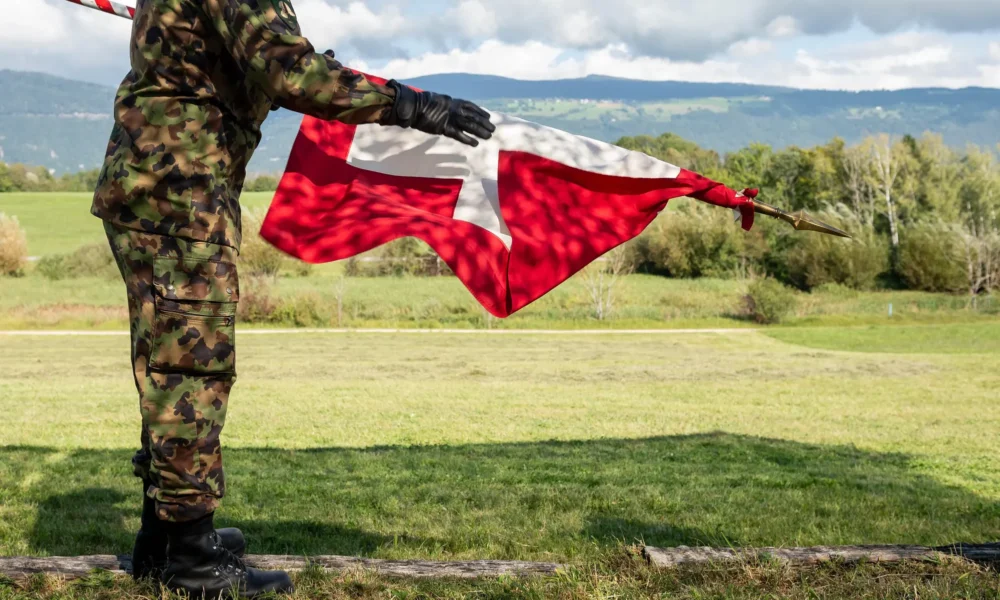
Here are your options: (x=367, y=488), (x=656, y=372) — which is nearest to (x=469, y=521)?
(x=367, y=488)

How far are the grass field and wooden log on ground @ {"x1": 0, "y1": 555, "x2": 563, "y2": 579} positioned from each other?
0.33ft

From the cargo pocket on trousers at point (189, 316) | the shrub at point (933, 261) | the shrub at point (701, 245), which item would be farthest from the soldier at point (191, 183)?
the shrub at point (701, 245)

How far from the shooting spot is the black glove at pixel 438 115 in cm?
313

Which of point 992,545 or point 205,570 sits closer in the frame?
point 205,570

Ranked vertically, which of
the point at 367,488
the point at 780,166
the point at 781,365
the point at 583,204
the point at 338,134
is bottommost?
the point at 781,365

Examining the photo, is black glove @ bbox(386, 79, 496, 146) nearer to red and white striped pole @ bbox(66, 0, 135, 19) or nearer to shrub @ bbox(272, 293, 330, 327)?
red and white striped pole @ bbox(66, 0, 135, 19)

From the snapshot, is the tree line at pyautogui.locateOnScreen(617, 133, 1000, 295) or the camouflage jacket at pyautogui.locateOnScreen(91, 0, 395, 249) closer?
the camouflage jacket at pyautogui.locateOnScreen(91, 0, 395, 249)

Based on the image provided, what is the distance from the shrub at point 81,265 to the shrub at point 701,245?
109 feet

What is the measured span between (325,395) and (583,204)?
42.8ft

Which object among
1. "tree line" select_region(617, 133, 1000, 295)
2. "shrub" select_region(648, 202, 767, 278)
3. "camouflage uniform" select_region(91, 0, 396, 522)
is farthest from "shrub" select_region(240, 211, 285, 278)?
"camouflage uniform" select_region(91, 0, 396, 522)

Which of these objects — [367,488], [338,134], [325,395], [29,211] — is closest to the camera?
[338,134]

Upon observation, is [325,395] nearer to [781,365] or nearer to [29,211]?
[781,365]

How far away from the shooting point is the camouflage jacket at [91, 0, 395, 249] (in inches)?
116

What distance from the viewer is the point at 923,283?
57.0 m
